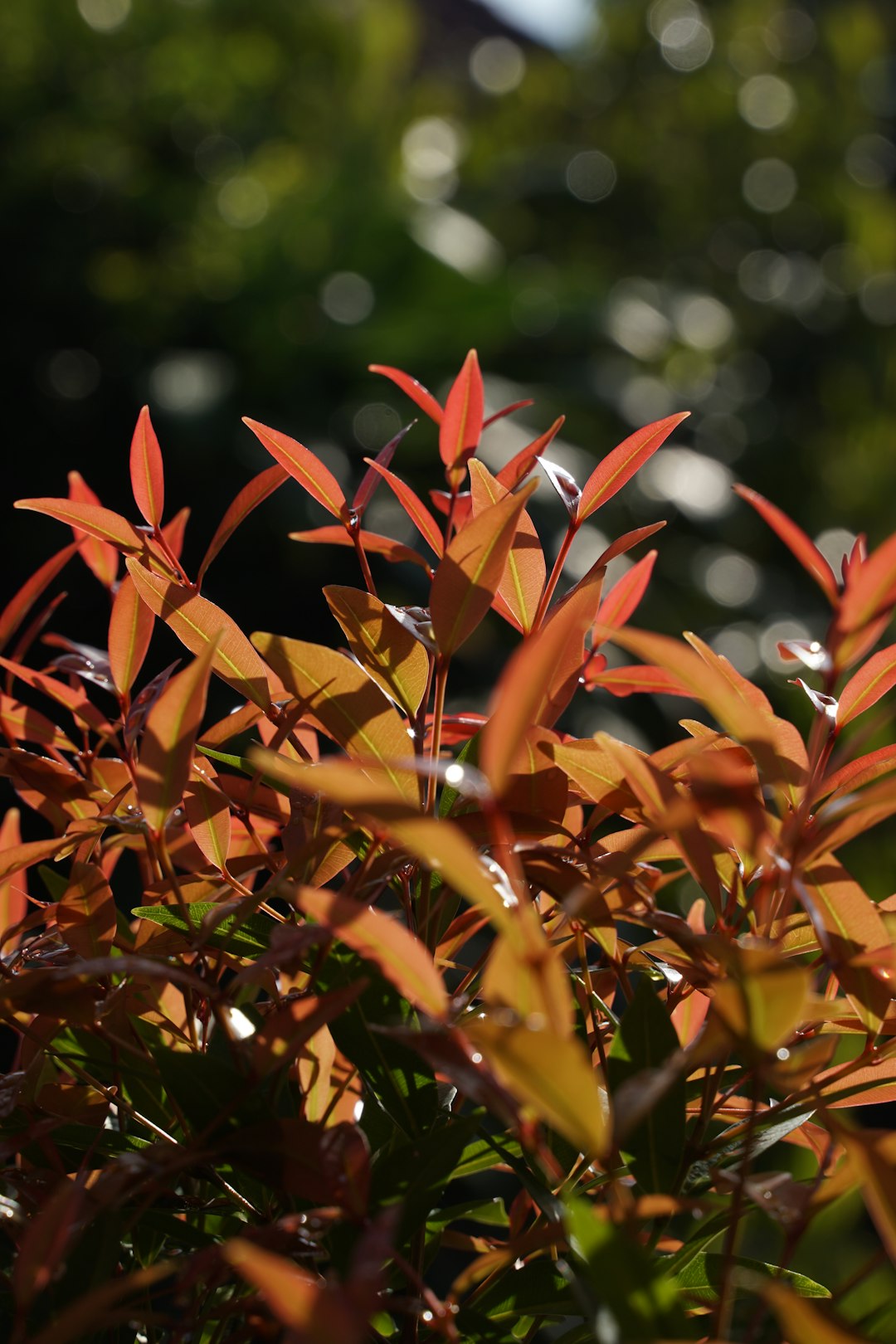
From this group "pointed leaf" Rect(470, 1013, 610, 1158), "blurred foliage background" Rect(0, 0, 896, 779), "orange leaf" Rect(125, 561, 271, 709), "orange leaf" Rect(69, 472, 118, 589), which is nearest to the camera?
"pointed leaf" Rect(470, 1013, 610, 1158)

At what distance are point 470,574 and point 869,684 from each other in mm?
113

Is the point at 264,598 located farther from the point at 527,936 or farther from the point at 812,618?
the point at 527,936

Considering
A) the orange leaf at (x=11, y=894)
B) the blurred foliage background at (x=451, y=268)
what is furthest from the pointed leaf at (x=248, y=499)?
the blurred foliage background at (x=451, y=268)

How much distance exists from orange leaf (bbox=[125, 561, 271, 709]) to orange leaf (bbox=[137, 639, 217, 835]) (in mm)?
37

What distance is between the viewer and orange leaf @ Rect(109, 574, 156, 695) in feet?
1.00

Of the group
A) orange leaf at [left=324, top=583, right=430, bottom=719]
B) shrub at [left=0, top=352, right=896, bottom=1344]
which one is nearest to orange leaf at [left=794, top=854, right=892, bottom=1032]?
shrub at [left=0, top=352, right=896, bottom=1344]

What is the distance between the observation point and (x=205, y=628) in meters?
0.28

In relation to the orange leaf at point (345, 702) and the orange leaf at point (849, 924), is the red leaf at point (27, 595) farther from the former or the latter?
the orange leaf at point (849, 924)

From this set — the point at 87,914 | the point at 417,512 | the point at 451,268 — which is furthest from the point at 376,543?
the point at 451,268

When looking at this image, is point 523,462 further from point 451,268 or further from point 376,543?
point 451,268

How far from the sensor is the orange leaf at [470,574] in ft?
0.82

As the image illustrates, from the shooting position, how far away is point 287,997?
28 centimetres

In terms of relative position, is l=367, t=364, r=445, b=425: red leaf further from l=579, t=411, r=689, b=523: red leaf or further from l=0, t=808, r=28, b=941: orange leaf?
l=0, t=808, r=28, b=941: orange leaf

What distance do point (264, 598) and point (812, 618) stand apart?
1.28m
